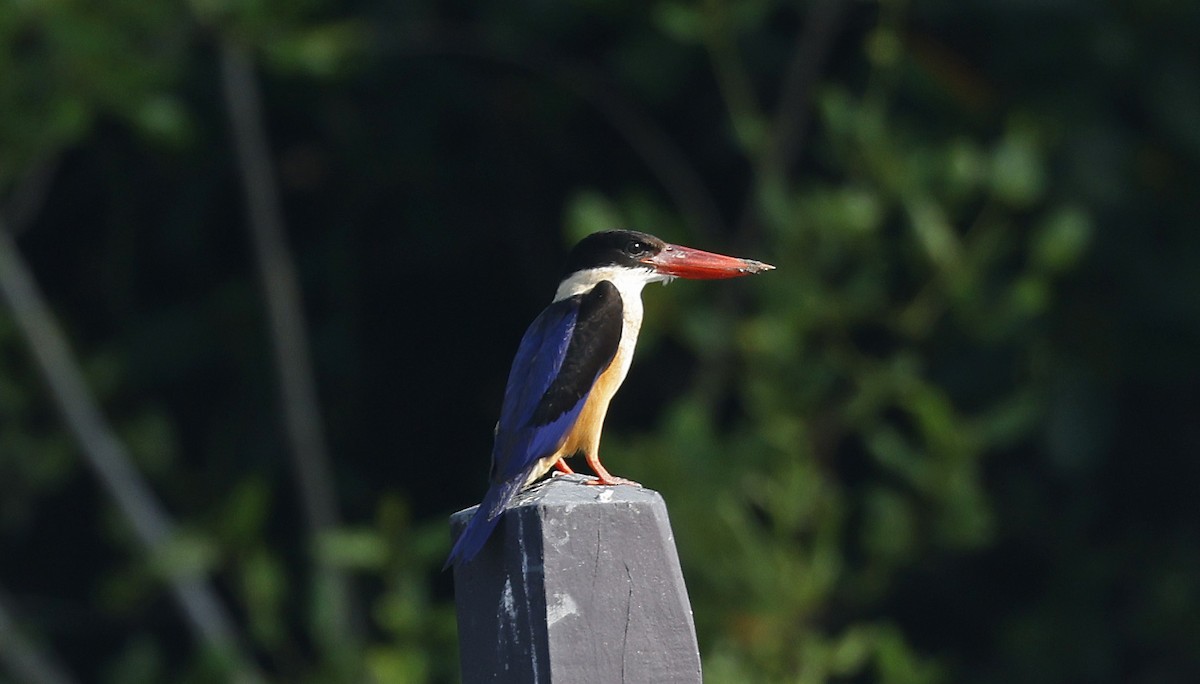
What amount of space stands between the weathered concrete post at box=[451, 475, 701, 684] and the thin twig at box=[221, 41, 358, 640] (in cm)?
367

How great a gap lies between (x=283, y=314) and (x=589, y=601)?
3.88 meters

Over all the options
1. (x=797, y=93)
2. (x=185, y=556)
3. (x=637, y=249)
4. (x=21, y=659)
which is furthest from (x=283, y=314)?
(x=637, y=249)

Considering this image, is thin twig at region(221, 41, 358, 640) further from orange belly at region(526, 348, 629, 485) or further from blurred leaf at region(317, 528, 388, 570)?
orange belly at region(526, 348, 629, 485)

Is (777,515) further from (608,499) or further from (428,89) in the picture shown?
(608,499)

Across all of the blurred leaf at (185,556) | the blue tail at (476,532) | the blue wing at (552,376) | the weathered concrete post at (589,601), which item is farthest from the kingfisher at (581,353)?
the blurred leaf at (185,556)

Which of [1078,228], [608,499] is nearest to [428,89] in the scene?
[1078,228]

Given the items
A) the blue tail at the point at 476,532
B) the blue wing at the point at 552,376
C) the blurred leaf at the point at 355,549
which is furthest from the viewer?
the blurred leaf at the point at 355,549

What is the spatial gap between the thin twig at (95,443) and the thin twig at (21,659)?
470 millimetres

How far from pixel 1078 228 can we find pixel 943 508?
93cm

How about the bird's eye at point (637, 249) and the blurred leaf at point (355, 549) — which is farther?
the blurred leaf at point (355, 549)

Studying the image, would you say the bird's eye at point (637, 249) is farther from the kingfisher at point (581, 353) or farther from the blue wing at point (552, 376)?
the blue wing at point (552, 376)

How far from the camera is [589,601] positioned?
2.04 meters

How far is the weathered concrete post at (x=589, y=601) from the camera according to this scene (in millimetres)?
2023

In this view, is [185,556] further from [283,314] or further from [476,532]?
[476,532]
